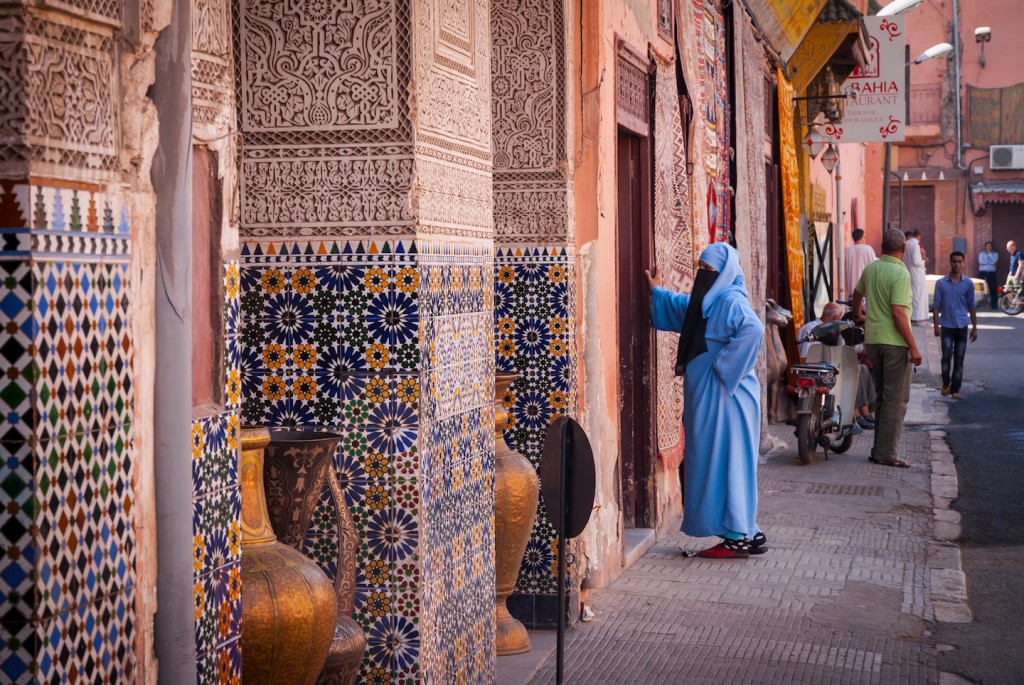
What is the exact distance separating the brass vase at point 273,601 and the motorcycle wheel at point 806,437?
308 inches

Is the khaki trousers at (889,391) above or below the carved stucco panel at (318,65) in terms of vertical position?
below

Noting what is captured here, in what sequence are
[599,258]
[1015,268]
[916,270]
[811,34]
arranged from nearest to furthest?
[599,258] → [811,34] → [916,270] → [1015,268]

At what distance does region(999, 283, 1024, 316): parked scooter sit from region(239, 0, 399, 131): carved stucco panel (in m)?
31.7

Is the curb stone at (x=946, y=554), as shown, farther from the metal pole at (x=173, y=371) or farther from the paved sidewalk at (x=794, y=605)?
the metal pole at (x=173, y=371)

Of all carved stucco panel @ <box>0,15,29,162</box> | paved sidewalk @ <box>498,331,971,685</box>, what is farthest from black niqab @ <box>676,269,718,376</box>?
carved stucco panel @ <box>0,15,29,162</box>

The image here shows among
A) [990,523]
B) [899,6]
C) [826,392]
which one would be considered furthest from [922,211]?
[990,523]

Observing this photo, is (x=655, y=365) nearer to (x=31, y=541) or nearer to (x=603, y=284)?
(x=603, y=284)

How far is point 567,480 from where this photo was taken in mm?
3775

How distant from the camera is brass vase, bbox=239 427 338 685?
3084 mm

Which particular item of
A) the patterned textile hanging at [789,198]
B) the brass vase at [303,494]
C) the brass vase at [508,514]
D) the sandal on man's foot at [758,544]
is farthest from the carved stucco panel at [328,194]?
the patterned textile hanging at [789,198]

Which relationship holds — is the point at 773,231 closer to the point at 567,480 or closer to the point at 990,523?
the point at 990,523

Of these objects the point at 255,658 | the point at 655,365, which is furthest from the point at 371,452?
the point at 655,365

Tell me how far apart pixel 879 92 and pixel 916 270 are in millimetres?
8112

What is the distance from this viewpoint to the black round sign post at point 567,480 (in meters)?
3.74
